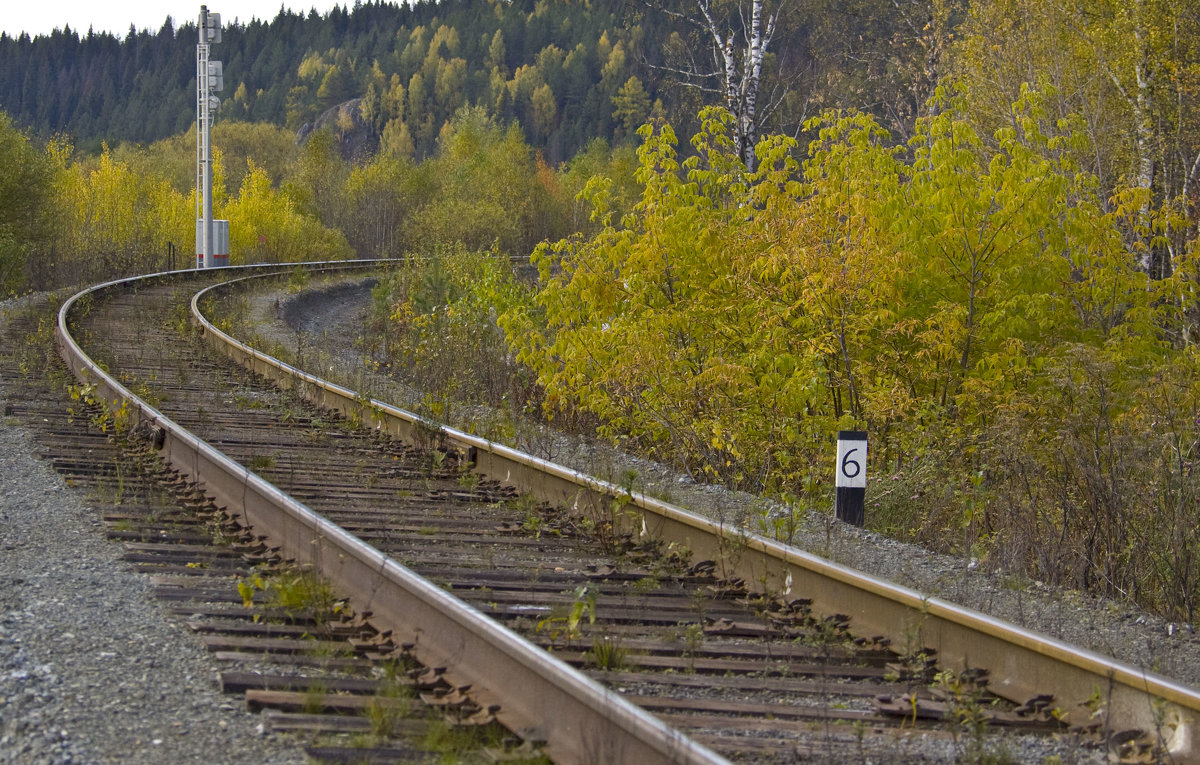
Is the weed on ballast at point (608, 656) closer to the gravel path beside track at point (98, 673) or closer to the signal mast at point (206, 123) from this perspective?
the gravel path beside track at point (98, 673)

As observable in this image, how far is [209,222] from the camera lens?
32.7 meters

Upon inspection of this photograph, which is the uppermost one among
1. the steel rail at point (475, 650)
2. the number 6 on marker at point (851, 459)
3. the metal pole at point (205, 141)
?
the metal pole at point (205, 141)

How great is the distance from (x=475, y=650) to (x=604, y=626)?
957 mm

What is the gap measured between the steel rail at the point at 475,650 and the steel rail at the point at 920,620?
157 centimetres

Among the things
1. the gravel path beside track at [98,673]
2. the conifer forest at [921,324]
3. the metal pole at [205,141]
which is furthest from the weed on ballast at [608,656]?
the metal pole at [205,141]

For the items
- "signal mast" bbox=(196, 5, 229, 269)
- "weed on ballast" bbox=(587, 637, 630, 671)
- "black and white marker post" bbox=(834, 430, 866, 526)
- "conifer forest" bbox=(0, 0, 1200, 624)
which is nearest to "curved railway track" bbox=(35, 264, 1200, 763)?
"weed on ballast" bbox=(587, 637, 630, 671)

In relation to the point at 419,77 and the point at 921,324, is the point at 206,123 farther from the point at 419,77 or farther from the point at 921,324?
the point at 419,77

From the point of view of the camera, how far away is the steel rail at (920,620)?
3.83m

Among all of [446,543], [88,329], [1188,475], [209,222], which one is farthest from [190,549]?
[209,222]

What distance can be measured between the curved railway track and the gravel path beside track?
0.15 meters

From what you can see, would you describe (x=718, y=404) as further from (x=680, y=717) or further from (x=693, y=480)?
(x=680, y=717)

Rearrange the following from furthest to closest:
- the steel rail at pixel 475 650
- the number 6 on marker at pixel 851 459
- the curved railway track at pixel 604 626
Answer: the number 6 on marker at pixel 851 459 → the curved railway track at pixel 604 626 → the steel rail at pixel 475 650

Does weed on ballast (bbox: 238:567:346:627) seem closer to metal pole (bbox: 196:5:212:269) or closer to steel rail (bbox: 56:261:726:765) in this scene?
steel rail (bbox: 56:261:726:765)

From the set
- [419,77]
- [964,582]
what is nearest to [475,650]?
[964,582]
